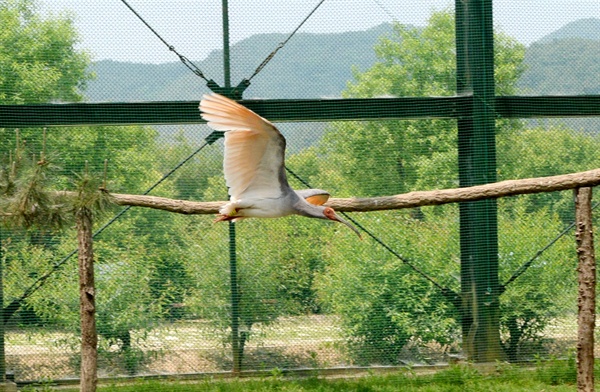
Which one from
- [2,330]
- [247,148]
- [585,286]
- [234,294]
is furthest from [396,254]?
[2,330]

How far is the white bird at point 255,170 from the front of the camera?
358 cm

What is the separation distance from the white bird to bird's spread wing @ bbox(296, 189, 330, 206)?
9 cm

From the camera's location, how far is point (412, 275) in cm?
622

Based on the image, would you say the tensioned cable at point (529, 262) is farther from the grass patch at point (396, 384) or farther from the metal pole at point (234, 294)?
the metal pole at point (234, 294)

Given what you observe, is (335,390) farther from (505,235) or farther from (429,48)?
(429,48)

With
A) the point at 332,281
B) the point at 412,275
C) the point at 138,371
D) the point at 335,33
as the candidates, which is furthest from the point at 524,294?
the point at 138,371

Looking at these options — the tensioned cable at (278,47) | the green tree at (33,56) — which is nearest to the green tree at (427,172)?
the tensioned cable at (278,47)

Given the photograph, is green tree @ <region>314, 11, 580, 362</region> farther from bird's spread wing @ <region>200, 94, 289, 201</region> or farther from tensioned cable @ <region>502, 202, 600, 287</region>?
bird's spread wing @ <region>200, 94, 289, 201</region>

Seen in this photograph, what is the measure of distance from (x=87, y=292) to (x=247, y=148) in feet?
3.67

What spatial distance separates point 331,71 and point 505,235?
5.90 feet

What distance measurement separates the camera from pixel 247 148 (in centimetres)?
377

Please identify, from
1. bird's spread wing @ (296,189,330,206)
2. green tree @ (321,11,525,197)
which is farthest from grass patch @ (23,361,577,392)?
bird's spread wing @ (296,189,330,206)

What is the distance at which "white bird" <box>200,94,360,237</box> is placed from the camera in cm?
358

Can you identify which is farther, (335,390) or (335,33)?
(335,33)
